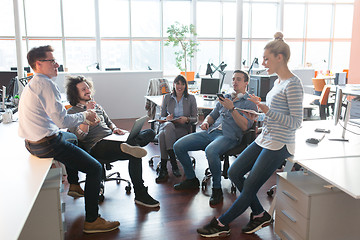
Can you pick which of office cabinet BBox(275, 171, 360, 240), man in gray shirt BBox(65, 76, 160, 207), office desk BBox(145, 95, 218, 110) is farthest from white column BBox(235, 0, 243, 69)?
office cabinet BBox(275, 171, 360, 240)

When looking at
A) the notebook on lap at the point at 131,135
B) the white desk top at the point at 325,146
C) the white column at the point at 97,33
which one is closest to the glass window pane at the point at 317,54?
the white column at the point at 97,33

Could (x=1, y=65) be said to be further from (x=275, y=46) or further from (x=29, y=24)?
(x=275, y=46)

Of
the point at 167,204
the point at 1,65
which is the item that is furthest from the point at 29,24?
the point at 167,204

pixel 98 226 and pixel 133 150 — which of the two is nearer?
pixel 98 226

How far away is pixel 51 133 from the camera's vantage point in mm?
2426

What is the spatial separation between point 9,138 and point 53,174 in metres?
0.91

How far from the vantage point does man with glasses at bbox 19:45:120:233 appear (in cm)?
230

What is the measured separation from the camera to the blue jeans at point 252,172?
2473mm

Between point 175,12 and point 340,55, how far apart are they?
6376 mm

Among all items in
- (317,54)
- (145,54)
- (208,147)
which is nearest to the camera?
(208,147)

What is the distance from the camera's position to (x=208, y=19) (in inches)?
428

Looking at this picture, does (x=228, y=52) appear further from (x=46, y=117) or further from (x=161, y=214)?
(x=46, y=117)

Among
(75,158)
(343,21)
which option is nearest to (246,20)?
(343,21)

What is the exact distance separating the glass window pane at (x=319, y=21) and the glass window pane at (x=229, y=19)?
9.35 ft
